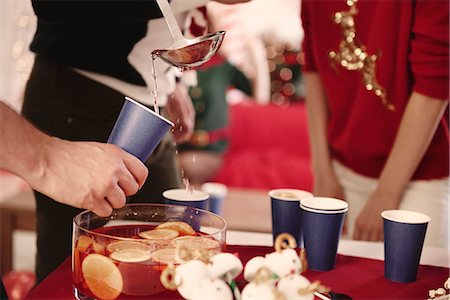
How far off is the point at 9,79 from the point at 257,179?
184 centimetres

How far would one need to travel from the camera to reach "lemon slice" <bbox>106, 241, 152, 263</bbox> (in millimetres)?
913

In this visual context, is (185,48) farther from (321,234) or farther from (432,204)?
(432,204)

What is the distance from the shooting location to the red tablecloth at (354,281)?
1.04 m

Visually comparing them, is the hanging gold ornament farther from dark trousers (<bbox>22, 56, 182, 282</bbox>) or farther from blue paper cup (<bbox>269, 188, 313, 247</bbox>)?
dark trousers (<bbox>22, 56, 182, 282</bbox>)

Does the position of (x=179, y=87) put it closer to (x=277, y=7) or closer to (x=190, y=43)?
(x=190, y=43)

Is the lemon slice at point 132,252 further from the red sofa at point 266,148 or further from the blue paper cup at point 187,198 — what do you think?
the red sofa at point 266,148

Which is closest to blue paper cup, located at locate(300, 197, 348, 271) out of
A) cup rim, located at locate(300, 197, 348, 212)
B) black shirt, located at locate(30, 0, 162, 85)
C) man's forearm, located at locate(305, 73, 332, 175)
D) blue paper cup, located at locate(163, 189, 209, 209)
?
cup rim, located at locate(300, 197, 348, 212)

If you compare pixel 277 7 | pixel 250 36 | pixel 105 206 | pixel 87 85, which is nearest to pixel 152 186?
pixel 87 85

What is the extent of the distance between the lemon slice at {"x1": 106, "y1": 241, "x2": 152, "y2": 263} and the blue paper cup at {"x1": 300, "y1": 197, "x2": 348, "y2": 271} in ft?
1.26

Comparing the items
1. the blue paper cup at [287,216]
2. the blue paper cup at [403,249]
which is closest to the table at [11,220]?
the blue paper cup at [287,216]

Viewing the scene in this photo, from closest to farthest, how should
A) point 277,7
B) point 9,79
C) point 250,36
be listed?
point 9,79 < point 250,36 < point 277,7

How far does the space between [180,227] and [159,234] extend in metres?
0.05

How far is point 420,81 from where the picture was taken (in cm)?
156

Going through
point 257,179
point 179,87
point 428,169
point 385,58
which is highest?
point 385,58
